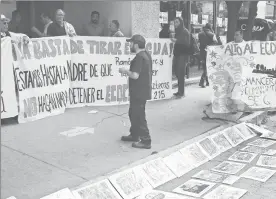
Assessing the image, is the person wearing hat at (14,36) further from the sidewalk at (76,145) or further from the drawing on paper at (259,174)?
the drawing on paper at (259,174)

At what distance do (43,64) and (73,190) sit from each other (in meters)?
3.26

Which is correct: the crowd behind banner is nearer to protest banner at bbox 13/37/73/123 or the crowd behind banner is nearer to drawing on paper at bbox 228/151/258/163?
protest banner at bbox 13/37/73/123

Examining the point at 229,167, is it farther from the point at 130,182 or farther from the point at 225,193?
the point at 130,182

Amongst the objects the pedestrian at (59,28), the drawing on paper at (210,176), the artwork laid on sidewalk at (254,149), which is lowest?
the artwork laid on sidewalk at (254,149)

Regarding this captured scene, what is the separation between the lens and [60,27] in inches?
293

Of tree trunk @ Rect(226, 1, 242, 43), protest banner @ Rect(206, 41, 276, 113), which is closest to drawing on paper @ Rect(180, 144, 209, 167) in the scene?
protest banner @ Rect(206, 41, 276, 113)

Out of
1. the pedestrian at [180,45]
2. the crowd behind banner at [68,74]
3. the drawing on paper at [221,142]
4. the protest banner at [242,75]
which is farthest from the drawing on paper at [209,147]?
the pedestrian at [180,45]

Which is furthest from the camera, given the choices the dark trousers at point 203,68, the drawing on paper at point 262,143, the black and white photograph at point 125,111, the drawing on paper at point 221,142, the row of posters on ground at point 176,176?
the dark trousers at point 203,68

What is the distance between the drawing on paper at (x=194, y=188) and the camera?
4039 mm

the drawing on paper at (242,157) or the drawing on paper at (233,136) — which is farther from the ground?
the drawing on paper at (233,136)

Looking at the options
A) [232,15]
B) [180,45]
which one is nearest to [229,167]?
[232,15]

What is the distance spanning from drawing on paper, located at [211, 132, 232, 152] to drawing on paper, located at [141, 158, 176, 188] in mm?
1296

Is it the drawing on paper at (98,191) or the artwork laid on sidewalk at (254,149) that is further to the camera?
the artwork laid on sidewalk at (254,149)

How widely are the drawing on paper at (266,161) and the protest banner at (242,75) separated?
71.8 inches
